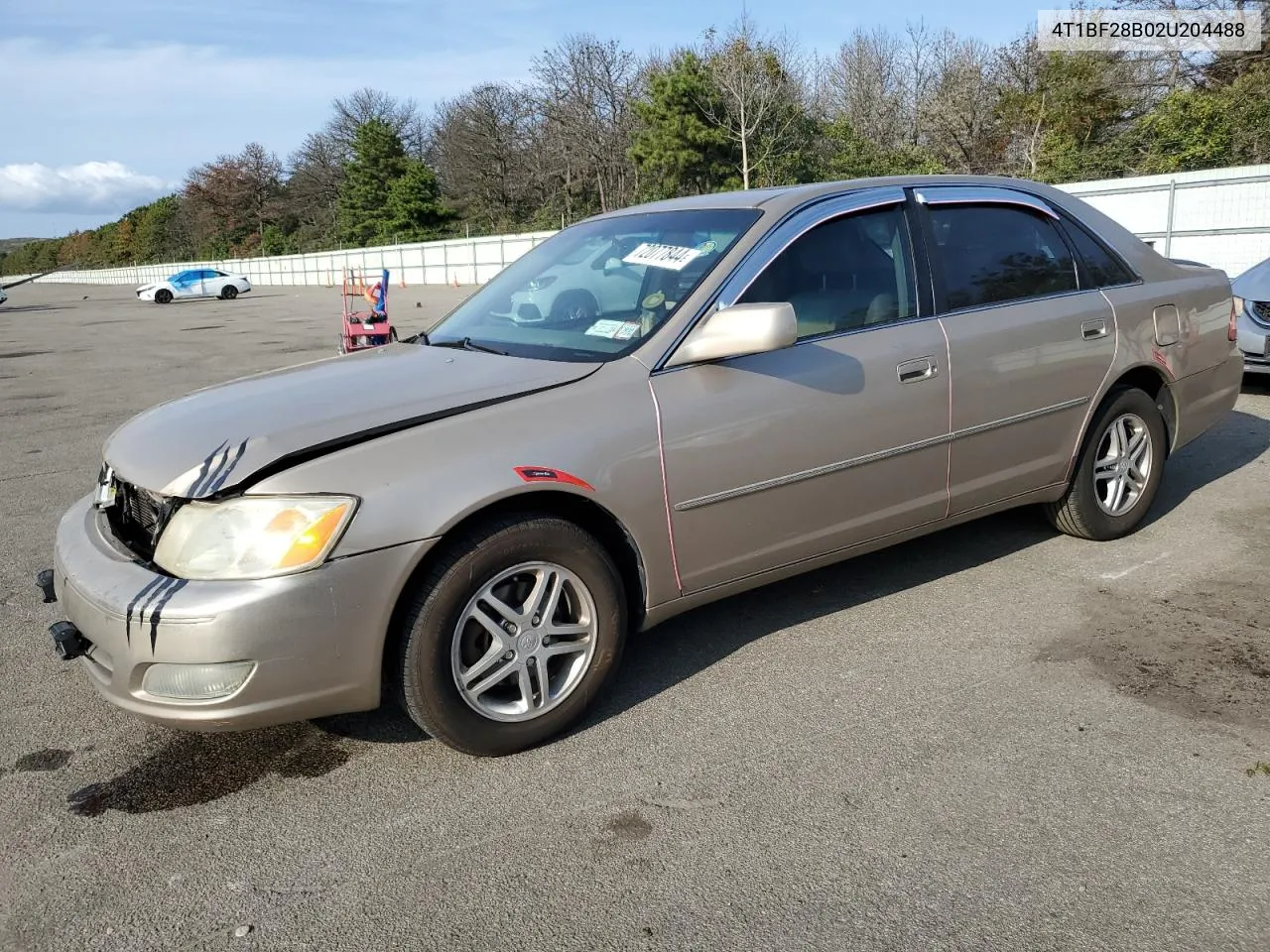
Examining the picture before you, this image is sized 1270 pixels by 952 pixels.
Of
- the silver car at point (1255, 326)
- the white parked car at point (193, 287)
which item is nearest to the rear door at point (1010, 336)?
the silver car at point (1255, 326)

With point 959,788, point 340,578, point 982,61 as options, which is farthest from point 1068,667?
point 982,61

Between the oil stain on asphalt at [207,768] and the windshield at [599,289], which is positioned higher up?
the windshield at [599,289]

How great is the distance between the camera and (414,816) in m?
2.84

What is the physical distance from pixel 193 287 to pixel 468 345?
4227 centimetres

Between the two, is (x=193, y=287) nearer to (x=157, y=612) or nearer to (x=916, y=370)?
(x=916, y=370)

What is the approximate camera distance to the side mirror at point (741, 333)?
3.25 metres

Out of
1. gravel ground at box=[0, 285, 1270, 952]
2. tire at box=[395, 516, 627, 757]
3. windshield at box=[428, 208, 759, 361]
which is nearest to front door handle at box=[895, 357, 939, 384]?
windshield at box=[428, 208, 759, 361]

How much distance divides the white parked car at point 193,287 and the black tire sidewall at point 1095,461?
41949 mm

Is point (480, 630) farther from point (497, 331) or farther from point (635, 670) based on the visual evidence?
point (497, 331)

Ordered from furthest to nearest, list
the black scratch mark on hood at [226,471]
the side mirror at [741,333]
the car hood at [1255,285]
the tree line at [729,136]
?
the tree line at [729,136] → the car hood at [1255,285] → the side mirror at [741,333] → the black scratch mark on hood at [226,471]

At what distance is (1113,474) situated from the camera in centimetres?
483

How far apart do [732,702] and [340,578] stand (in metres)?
1.40

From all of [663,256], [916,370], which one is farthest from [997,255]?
[663,256]

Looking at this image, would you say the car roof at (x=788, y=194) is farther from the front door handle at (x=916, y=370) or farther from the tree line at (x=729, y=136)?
the tree line at (x=729, y=136)
